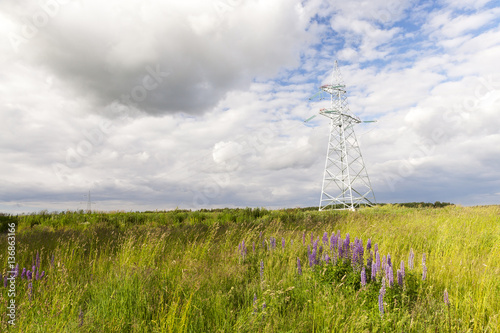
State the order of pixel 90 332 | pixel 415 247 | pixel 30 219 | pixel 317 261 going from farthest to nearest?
pixel 30 219, pixel 415 247, pixel 317 261, pixel 90 332

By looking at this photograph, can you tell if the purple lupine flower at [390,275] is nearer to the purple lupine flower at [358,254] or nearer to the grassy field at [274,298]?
the grassy field at [274,298]

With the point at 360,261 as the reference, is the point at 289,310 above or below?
below

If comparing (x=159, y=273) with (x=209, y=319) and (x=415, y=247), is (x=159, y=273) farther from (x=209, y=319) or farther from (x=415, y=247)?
(x=415, y=247)

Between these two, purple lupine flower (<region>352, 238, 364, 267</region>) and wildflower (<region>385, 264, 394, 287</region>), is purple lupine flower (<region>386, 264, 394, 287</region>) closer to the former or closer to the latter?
wildflower (<region>385, 264, 394, 287</region>)

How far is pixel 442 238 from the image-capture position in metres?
7.03

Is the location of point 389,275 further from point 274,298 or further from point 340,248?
point 274,298

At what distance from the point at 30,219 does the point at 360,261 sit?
547 inches

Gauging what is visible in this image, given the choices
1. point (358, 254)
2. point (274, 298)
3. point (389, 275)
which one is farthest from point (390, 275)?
point (274, 298)

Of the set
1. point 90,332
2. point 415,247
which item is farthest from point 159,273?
point 415,247

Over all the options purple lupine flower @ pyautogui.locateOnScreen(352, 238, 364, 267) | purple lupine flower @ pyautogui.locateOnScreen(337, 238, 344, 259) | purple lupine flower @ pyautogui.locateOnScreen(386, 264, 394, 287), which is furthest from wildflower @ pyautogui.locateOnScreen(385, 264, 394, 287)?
purple lupine flower @ pyautogui.locateOnScreen(337, 238, 344, 259)

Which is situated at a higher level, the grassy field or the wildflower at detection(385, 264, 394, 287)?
the wildflower at detection(385, 264, 394, 287)

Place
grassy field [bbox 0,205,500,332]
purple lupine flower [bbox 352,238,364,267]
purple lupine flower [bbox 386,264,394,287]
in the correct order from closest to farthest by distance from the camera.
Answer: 1. grassy field [bbox 0,205,500,332]
2. purple lupine flower [bbox 386,264,394,287]
3. purple lupine flower [bbox 352,238,364,267]

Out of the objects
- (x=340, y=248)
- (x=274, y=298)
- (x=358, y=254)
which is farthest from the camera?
(x=340, y=248)

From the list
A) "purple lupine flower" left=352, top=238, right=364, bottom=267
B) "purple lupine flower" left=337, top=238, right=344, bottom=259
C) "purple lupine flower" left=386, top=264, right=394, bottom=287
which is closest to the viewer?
"purple lupine flower" left=386, top=264, right=394, bottom=287
